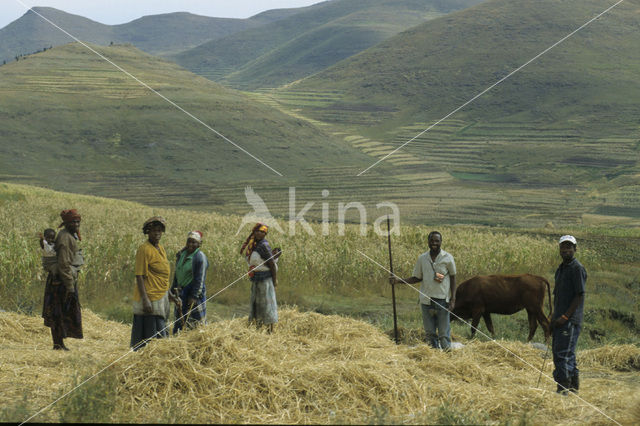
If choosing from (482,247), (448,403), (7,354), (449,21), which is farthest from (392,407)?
(449,21)

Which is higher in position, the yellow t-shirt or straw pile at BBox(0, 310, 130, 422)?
the yellow t-shirt

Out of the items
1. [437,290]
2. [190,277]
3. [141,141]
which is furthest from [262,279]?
[141,141]

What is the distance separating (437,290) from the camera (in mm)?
9281

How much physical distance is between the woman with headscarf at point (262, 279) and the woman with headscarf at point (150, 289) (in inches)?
54.8

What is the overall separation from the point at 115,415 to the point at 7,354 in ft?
10.2

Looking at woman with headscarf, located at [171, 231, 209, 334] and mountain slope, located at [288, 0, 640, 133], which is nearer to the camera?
woman with headscarf, located at [171, 231, 209, 334]

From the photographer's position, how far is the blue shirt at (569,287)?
7516mm

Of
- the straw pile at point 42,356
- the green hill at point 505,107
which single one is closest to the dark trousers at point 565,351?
the straw pile at point 42,356

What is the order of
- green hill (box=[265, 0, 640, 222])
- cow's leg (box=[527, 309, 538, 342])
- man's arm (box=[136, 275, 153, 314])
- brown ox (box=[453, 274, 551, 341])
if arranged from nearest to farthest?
man's arm (box=[136, 275, 153, 314])
cow's leg (box=[527, 309, 538, 342])
brown ox (box=[453, 274, 551, 341])
green hill (box=[265, 0, 640, 222])

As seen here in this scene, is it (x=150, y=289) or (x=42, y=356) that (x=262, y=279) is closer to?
(x=150, y=289)

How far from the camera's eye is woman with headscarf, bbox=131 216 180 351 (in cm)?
806

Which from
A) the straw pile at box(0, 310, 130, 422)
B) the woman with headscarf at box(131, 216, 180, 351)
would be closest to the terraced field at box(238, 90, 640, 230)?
the straw pile at box(0, 310, 130, 422)

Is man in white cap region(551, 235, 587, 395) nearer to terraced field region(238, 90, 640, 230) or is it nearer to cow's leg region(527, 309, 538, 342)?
cow's leg region(527, 309, 538, 342)

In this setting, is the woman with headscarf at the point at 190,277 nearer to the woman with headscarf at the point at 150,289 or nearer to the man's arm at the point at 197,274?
the man's arm at the point at 197,274
